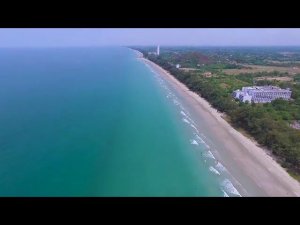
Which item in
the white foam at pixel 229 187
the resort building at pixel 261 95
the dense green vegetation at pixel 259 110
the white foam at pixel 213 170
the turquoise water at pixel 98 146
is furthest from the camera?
Answer: the resort building at pixel 261 95

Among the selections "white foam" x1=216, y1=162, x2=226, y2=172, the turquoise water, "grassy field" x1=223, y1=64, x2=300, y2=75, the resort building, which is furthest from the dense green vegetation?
the turquoise water

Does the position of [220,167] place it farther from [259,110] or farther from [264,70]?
[264,70]

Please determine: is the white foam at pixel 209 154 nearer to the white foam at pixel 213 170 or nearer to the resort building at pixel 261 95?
the white foam at pixel 213 170

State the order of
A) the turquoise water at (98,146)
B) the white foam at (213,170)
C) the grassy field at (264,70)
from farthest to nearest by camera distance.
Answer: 1. the grassy field at (264,70)
2. the white foam at (213,170)
3. the turquoise water at (98,146)

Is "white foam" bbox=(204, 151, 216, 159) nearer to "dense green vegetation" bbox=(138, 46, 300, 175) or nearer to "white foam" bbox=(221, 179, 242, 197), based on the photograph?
"white foam" bbox=(221, 179, 242, 197)

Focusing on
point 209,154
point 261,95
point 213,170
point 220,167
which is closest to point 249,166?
point 220,167

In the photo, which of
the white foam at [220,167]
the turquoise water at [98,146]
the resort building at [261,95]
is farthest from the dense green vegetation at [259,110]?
the turquoise water at [98,146]
